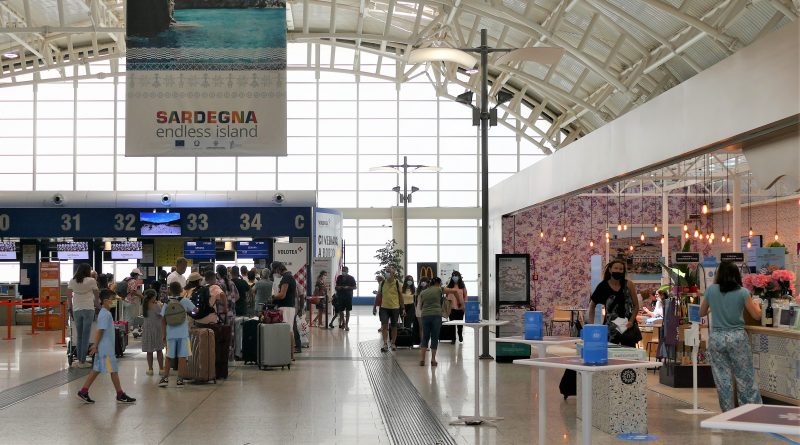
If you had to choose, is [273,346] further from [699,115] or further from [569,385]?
[699,115]

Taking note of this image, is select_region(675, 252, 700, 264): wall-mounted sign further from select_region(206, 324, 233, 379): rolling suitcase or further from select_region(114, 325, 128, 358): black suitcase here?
select_region(114, 325, 128, 358): black suitcase

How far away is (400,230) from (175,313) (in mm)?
23859

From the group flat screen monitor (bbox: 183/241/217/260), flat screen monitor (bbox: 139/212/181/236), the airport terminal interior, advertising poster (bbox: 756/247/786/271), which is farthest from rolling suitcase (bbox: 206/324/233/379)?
flat screen monitor (bbox: 183/241/217/260)

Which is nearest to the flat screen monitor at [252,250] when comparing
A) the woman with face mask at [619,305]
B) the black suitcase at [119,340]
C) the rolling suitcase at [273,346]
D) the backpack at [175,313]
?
the black suitcase at [119,340]

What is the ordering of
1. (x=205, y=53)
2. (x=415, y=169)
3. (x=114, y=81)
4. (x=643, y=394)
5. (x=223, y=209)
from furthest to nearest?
(x=114, y=81) < (x=415, y=169) < (x=223, y=209) < (x=205, y=53) < (x=643, y=394)

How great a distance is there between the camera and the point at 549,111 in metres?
34.0

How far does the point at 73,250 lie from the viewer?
2270 cm

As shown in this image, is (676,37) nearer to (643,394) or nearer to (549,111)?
(643,394)

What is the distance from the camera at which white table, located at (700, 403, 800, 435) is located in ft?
10.9

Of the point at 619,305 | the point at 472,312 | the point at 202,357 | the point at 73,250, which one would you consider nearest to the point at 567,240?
the point at 73,250

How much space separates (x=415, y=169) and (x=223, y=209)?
626 centimetres

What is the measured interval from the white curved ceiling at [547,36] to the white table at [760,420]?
12.2 m

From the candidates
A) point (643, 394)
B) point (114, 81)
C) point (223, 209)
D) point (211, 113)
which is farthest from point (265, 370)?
point (114, 81)

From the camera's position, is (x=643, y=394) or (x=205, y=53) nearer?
(x=643, y=394)
